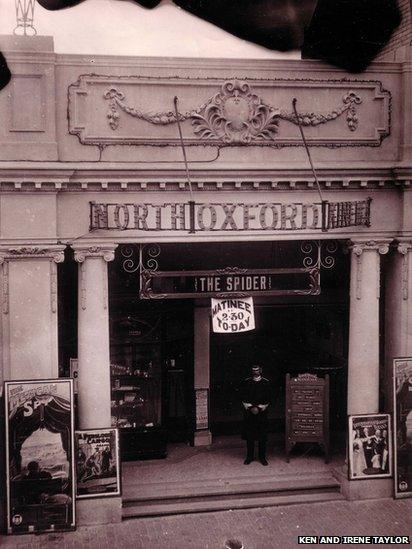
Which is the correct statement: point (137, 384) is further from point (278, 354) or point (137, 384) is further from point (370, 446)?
point (370, 446)

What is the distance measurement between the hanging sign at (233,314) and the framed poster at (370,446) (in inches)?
100

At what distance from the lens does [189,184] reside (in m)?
10.9

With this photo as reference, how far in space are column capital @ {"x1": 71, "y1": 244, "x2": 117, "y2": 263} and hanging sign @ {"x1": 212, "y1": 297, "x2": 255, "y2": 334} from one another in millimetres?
2078

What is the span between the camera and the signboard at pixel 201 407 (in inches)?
577

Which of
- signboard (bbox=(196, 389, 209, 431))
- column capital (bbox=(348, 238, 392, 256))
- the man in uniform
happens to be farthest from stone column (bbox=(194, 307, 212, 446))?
column capital (bbox=(348, 238, 392, 256))

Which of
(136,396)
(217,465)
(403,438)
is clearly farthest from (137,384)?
(403,438)

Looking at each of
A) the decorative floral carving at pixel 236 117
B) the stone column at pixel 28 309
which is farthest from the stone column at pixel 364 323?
the stone column at pixel 28 309

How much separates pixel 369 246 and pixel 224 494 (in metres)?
5.15

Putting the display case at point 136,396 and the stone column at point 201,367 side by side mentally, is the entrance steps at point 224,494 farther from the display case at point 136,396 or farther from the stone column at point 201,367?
the stone column at point 201,367

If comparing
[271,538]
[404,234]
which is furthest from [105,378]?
[404,234]

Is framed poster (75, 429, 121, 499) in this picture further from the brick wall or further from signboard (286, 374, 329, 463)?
the brick wall

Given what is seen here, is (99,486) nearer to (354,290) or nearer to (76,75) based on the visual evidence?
(354,290)

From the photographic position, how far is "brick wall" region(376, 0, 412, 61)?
12469 mm

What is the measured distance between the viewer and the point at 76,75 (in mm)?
11266
